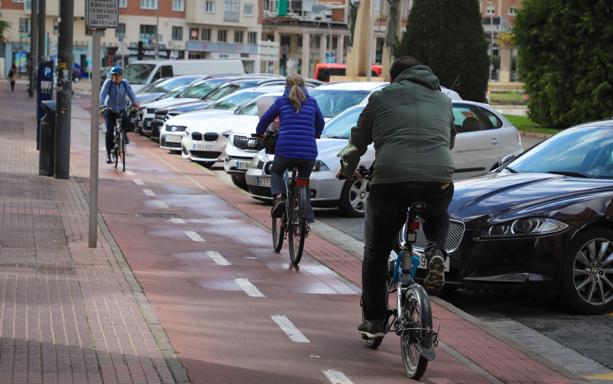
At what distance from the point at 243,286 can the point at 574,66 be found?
115 feet

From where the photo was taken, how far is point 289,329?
877 cm

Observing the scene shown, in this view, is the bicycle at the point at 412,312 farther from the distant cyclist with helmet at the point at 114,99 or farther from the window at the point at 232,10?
Answer: the window at the point at 232,10

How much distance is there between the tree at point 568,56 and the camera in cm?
4259

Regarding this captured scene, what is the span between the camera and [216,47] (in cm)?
12062

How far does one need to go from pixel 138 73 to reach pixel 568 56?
16.9 meters

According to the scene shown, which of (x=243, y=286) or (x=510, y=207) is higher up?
(x=510, y=207)

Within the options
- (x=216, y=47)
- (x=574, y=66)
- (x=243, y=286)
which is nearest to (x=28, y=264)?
(x=243, y=286)

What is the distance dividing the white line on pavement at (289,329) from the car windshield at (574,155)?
331 centimetres

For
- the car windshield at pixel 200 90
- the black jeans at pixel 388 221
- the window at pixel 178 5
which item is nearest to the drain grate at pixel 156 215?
the black jeans at pixel 388 221

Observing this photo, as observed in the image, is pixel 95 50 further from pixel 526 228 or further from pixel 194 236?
pixel 526 228

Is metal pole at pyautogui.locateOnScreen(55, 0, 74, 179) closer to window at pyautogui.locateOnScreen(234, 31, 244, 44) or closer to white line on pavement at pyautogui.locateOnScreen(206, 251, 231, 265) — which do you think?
white line on pavement at pyautogui.locateOnScreen(206, 251, 231, 265)

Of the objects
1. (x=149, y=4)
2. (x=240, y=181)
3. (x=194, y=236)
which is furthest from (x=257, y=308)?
(x=149, y=4)

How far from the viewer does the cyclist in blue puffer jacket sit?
39.7ft

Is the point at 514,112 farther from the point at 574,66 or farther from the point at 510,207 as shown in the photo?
the point at 510,207
